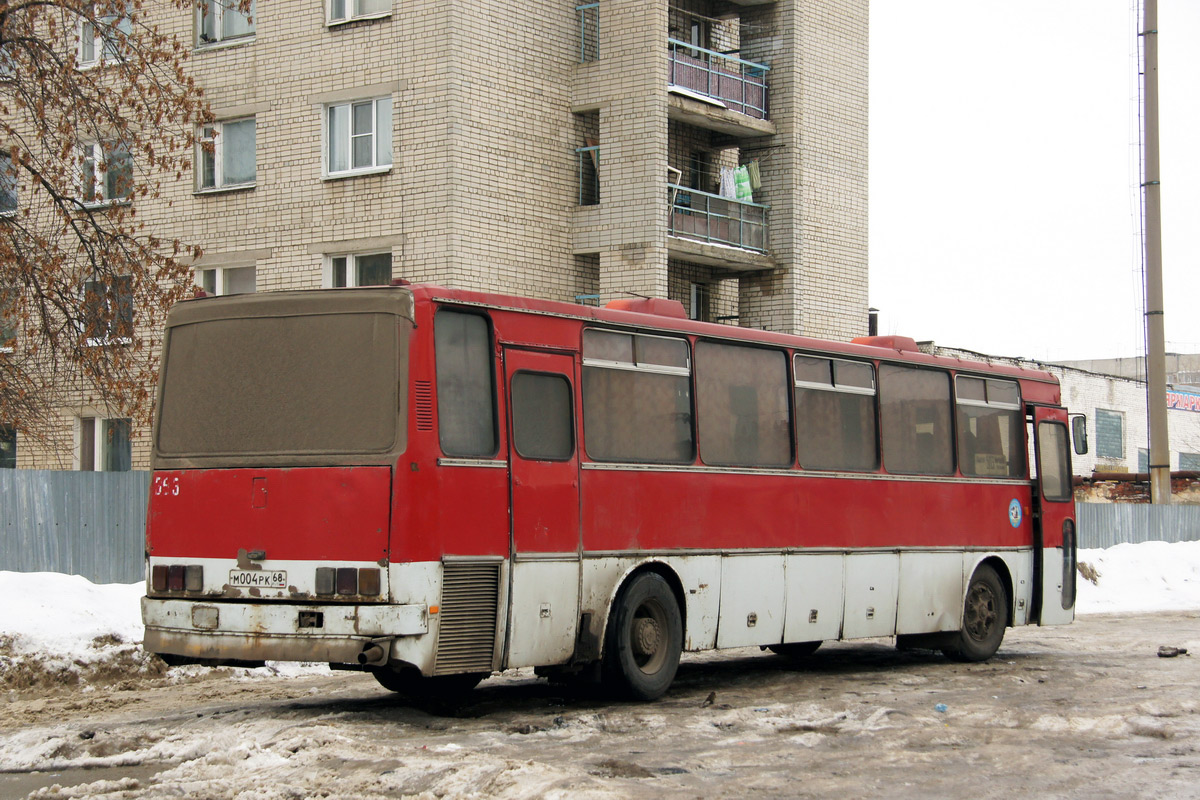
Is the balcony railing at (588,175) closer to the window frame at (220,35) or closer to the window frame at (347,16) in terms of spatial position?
the window frame at (347,16)

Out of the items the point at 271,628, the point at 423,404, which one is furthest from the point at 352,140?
the point at 271,628

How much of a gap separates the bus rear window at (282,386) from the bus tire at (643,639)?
247 cm

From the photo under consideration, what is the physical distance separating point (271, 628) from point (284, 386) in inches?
64.2

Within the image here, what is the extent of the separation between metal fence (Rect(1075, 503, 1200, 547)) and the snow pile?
7.24ft

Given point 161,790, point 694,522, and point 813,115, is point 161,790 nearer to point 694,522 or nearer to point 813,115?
point 694,522

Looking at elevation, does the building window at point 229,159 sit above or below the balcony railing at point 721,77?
below

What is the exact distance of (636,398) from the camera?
11.5 m

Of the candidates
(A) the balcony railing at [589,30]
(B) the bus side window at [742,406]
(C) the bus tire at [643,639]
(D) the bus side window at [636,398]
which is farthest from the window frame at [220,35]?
(C) the bus tire at [643,639]

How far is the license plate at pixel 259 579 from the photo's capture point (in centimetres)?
969

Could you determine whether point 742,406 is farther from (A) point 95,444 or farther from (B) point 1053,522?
(A) point 95,444

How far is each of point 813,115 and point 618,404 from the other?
20.3 m

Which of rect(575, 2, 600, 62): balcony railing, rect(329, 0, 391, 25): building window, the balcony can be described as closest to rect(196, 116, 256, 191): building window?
rect(329, 0, 391, 25): building window

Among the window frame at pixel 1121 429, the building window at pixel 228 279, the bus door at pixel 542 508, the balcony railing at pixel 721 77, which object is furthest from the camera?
the window frame at pixel 1121 429

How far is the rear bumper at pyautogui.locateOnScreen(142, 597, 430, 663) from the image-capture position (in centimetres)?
931
